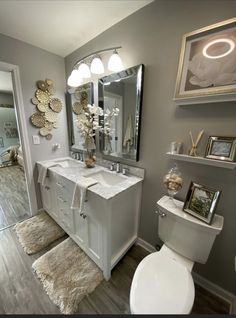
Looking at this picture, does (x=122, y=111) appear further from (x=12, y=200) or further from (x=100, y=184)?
(x=12, y=200)

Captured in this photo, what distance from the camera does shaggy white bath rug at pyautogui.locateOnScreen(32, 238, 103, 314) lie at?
1155mm

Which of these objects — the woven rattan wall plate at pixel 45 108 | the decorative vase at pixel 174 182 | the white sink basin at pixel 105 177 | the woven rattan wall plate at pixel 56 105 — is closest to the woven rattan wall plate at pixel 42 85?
the woven rattan wall plate at pixel 45 108

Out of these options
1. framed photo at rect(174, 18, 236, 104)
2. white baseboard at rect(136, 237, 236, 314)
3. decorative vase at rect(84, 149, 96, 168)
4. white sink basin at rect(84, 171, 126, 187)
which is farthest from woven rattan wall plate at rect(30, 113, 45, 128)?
white baseboard at rect(136, 237, 236, 314)

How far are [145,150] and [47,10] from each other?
4.99 ft

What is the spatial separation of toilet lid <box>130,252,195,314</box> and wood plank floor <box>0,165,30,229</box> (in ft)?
6.51

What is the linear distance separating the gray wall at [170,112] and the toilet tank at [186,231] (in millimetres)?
182

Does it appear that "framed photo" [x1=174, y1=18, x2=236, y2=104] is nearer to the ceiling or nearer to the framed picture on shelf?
the framed picture on shelf

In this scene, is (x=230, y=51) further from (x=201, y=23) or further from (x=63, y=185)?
(x=63, y=185)

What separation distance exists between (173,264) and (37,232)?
5.47ft

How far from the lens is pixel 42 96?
1.98 metres

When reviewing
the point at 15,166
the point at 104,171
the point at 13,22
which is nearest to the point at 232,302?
the point at 104,171

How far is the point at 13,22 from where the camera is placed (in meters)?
1.41

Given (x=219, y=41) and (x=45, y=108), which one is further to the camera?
(x=45, y=108)

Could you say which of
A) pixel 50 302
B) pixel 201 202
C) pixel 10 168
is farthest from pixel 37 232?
pixel 10 168
